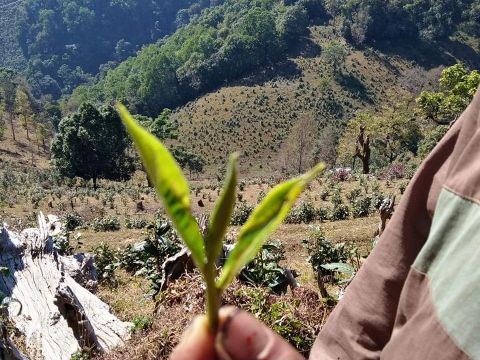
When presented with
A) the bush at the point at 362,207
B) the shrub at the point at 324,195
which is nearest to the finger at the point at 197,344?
the bush at the point at 362,207

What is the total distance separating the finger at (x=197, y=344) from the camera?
53cm

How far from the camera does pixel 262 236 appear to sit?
→ 0.51 m

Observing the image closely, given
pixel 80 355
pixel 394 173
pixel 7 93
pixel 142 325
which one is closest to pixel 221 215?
pixel 142 325

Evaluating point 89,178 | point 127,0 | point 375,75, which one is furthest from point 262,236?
point 127,0

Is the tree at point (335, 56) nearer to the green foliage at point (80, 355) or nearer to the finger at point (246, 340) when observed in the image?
the green foliage at point (80, 355)

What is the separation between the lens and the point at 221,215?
519 mm

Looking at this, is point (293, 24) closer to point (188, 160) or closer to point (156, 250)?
point (188, 160)

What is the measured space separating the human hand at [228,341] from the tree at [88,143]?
28.9 m

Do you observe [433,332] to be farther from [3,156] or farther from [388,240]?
[3,156]

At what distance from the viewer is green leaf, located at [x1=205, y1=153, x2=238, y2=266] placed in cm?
49

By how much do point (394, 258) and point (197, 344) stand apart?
0.78m

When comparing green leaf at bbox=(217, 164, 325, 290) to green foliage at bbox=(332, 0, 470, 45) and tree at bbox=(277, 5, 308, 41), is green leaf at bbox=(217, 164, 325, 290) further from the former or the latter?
tree at bbox=(277, 5, 308, 41)

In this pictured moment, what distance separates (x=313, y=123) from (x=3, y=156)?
87.8 ft

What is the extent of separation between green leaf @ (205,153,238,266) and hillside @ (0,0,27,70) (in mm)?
112302
